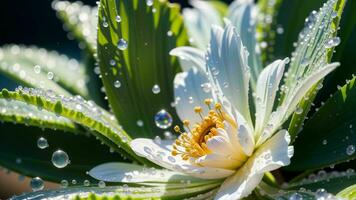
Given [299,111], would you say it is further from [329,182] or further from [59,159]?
[59,159]

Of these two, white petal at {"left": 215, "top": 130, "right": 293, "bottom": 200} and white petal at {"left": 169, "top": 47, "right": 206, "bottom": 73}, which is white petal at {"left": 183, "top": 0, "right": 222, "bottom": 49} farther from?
white petal at {"left": 215, "top": 130, "right": 293, "bottom": 200}

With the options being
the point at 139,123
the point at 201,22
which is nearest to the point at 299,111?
the point at 139,123

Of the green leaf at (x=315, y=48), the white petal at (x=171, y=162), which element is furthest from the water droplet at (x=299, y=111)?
the white petal at (x=171, y=162)

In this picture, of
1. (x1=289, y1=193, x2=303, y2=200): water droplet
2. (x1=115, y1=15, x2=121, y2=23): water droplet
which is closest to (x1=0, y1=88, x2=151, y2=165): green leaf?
(x1=115, y1=15, x2=121, y2=23): water droplet

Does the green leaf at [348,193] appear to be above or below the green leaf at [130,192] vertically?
Answer: below

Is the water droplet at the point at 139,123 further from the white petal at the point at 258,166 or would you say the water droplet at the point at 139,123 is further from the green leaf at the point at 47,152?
the white petal at the point at 258,166

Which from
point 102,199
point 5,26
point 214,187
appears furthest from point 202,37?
point 5,26
